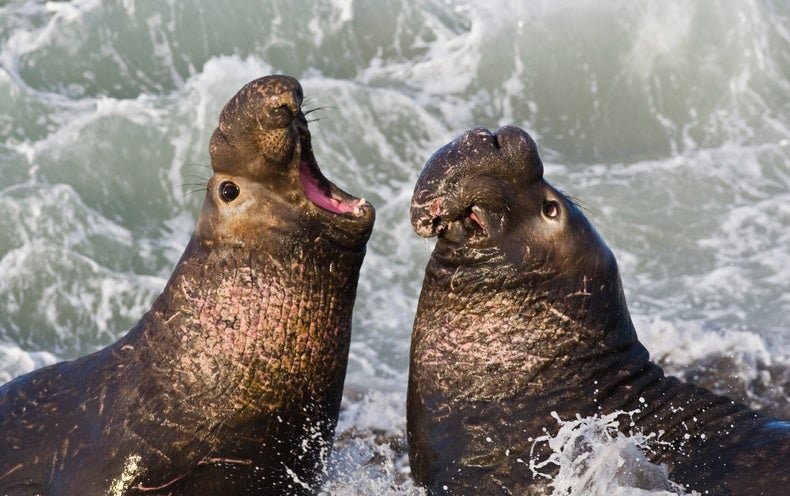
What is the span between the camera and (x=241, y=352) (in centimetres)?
699

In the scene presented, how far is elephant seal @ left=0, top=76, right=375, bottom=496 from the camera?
6.93 metres

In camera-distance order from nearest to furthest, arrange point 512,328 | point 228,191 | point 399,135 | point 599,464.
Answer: point 599,464, point 512,328, point 228,191, point 399,135

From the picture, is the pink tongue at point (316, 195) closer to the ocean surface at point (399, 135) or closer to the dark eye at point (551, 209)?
the dark eye at point (551, 209)

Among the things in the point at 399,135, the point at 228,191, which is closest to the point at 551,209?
the point at 228,191

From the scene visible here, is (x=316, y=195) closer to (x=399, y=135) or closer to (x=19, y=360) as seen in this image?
(x=19, y=360)

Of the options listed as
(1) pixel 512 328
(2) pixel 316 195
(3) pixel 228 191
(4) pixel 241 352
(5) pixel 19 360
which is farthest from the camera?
(5) pixel 19 360

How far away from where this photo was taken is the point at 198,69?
650 inches

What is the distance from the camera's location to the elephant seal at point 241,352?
6.93m

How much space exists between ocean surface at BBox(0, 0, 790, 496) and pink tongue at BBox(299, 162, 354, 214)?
3.22 metres

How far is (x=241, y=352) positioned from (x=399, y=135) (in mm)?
9308

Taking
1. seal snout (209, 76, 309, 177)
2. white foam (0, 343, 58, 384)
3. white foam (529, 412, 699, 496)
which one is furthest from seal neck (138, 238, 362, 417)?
white foam (0, 343, 58, 384)

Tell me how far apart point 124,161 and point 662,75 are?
283 inches

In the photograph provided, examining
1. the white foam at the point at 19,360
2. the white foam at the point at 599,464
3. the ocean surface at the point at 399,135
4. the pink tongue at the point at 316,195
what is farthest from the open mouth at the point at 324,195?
the white foam at the point at 19,360

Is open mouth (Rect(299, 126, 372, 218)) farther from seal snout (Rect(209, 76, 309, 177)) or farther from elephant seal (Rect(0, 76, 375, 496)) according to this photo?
seal snout (Rect(209, 76, 309, 177))
